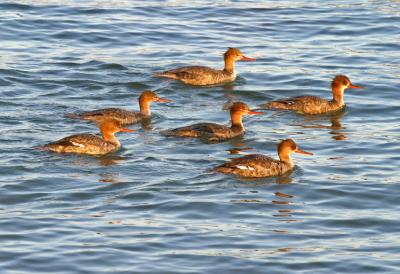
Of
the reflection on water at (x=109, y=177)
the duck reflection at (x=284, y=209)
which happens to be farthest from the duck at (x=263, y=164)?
the reflection on water at (x=109, y=177)

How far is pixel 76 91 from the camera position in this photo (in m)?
19.4

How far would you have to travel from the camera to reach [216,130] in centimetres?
1673

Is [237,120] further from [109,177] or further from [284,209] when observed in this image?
[284,209]

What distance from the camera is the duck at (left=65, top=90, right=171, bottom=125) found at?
1734 centimetres

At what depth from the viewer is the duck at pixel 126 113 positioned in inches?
683

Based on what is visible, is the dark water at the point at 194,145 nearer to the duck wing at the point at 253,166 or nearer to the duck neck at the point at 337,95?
the duck wing at the point at 253,166

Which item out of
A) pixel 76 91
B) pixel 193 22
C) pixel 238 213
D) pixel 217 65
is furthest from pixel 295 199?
pixel 193 22

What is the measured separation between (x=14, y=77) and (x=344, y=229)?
28.4 ft

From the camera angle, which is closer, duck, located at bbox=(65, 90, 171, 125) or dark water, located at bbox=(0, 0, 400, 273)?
dark water, located at bbox=(0, 0, 400, 273)

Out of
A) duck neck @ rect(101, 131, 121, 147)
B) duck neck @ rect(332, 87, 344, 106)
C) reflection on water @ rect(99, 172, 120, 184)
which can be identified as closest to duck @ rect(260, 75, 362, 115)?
duck neck @ rect(332, 87, 344, 106)

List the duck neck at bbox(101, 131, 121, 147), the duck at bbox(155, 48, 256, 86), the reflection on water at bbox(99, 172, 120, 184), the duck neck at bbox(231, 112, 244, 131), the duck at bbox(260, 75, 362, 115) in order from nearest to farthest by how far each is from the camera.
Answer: the reflection on water at bbox(99, 172, 120, 184) → the duck neck at bbox(101, 131, 121, 147) → the duck neck at bbox(231, 112, 244, 131) → the duck at bbox(260, 75, 362, 115) → the duck at bbox(155, 48, 256, 86)

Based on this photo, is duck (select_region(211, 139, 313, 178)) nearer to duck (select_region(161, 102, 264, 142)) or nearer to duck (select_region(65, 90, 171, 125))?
duck (select_region(161, 102, 264, 142))

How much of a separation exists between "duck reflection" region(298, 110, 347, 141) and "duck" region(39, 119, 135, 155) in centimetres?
323

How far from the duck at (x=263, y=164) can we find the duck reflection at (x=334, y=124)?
1.86m
